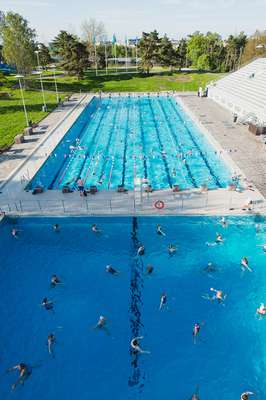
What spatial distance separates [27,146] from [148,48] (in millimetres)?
45583

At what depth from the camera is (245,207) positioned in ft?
58.0

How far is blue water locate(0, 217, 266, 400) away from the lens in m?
10.5

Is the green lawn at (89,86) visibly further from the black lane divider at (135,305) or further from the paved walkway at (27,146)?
the black lane divider at (135,305)

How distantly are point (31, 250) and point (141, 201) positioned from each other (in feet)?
22.1

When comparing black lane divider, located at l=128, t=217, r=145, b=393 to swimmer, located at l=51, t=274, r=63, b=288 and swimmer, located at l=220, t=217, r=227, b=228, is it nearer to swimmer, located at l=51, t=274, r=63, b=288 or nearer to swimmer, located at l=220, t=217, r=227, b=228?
swimmer, located at l=51, t=274, r=63, b=288

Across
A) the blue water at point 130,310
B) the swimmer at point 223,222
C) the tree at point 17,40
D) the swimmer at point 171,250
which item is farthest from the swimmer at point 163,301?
the tree at point 17,40

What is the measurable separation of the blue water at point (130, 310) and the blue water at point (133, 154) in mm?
5905

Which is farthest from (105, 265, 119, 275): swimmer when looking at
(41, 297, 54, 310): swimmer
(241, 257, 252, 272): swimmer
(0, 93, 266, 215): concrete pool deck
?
(241, 257, 252, 272): swimmer

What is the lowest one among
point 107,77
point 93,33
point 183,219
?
point 183,219

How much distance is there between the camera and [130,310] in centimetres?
1303

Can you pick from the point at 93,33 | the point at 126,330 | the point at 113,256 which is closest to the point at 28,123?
the point at 113,256

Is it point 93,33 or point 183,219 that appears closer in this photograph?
point 183,219

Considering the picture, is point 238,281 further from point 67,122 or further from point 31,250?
point 67,122

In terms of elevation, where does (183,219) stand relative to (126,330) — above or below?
above
